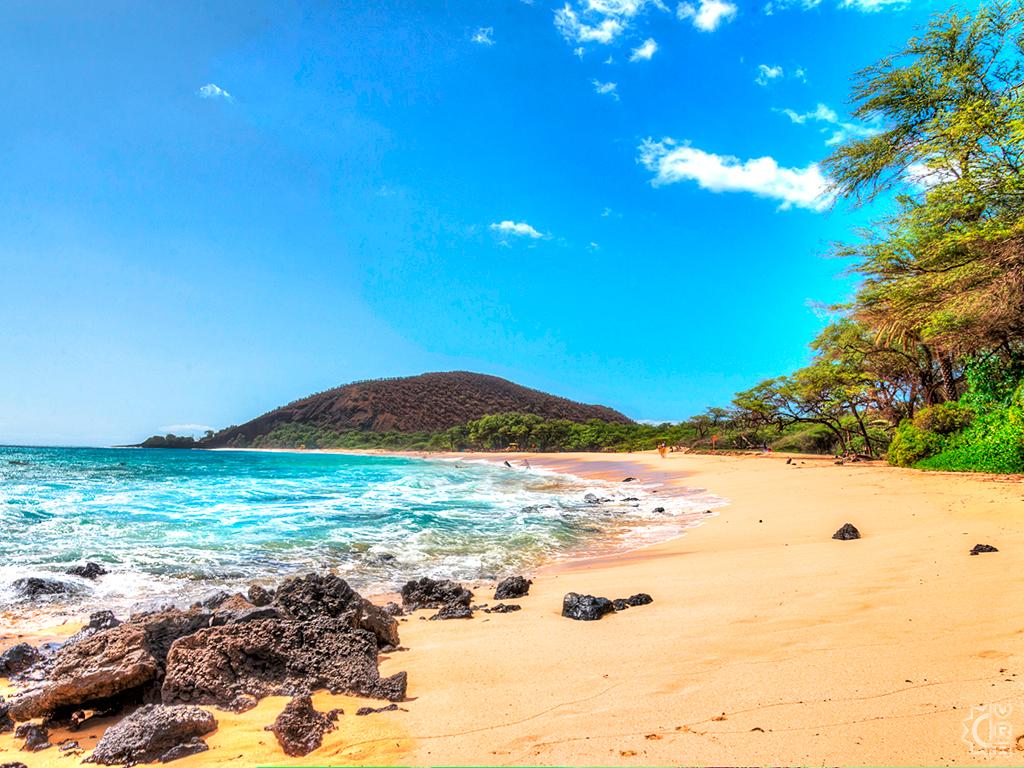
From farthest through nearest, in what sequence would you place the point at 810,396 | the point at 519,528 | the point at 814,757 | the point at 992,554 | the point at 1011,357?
the point at 810,396 → the point at 1011,357 → the point at 519,528 → the point at 992,554 → the point at 814,757

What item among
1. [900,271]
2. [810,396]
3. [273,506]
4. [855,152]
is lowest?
[273,506]

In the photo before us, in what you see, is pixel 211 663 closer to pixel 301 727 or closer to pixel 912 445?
pixel 301 727

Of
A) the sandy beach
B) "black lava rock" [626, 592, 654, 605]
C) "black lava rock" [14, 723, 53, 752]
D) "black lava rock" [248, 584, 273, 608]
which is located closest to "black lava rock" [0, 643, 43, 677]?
the sandy beach

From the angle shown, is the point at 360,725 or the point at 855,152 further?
the point at 855,152

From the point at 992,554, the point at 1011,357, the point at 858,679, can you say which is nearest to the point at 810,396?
the point at 1011,357

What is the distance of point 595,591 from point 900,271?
16.5 m

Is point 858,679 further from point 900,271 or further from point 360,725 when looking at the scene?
point 900,271

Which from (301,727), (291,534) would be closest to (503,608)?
(301,727)

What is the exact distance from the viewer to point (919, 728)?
→ 8.09 feet

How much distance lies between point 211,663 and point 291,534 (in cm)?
745

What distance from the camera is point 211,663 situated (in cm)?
346

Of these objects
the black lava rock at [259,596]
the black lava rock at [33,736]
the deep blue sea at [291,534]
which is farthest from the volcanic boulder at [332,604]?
the deep blue sea at [291,534]

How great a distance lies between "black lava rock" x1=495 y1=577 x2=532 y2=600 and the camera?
595cm

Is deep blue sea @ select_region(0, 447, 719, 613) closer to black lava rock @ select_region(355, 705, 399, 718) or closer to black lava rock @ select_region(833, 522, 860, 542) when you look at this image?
black lava rock @ select_region(833, 522, 860, 542)
